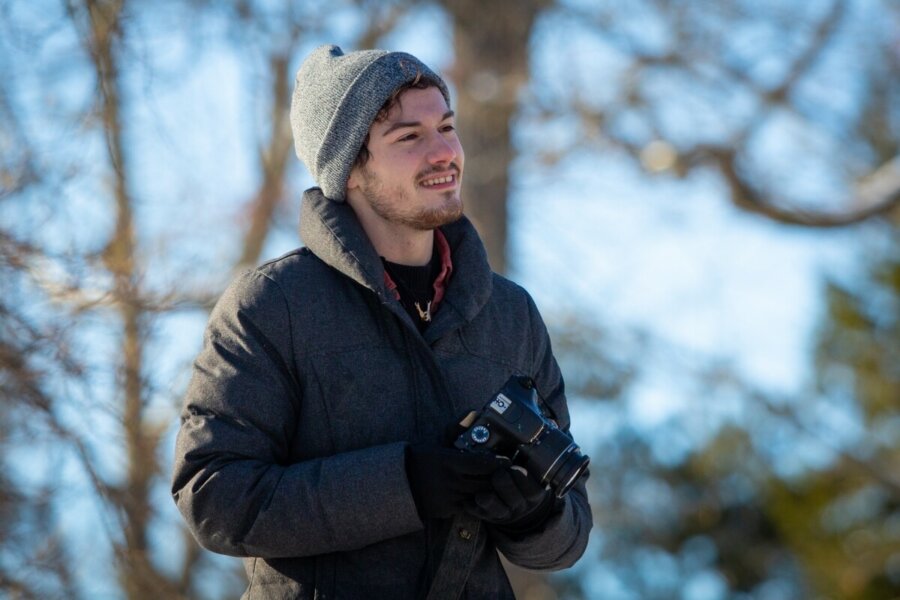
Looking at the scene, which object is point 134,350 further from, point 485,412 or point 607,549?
point 607,549

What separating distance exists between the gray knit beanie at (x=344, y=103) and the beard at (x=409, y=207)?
83 mm

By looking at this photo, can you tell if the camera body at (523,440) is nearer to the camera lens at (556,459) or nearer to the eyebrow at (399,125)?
the camera lens at (556,459)

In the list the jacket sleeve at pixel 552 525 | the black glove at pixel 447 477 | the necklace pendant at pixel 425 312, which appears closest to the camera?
the black glove at pixel 447 477

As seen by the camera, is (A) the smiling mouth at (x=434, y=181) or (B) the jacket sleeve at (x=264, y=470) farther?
(A) the smiling mouth at (x=434, y=181)

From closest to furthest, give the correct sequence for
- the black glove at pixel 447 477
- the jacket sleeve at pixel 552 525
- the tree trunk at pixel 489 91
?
the black glove at pixel 447 477
the jacket sleeve at pixel 552 525
the tree trunk at pixel 489 91

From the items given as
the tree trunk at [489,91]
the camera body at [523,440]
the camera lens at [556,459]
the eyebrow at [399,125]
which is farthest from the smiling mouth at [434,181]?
the tree trunk at [489,91]

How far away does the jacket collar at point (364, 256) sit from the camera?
9.11 ft

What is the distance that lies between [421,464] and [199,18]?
4612 mm

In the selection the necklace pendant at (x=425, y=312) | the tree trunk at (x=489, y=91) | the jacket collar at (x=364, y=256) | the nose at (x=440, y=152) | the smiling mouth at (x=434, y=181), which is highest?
the nose at (x=440, y=152)

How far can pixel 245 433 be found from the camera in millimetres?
2615

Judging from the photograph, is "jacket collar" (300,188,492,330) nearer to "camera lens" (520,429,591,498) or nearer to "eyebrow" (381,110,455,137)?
"eyebrow" (381,110,455,137)

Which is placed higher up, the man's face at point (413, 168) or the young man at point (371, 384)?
the man's face at point (413, 168)

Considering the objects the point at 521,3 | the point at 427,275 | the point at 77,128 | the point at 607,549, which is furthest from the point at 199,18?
the point at 607,549

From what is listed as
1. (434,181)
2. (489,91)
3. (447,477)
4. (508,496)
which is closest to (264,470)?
(447,477)
